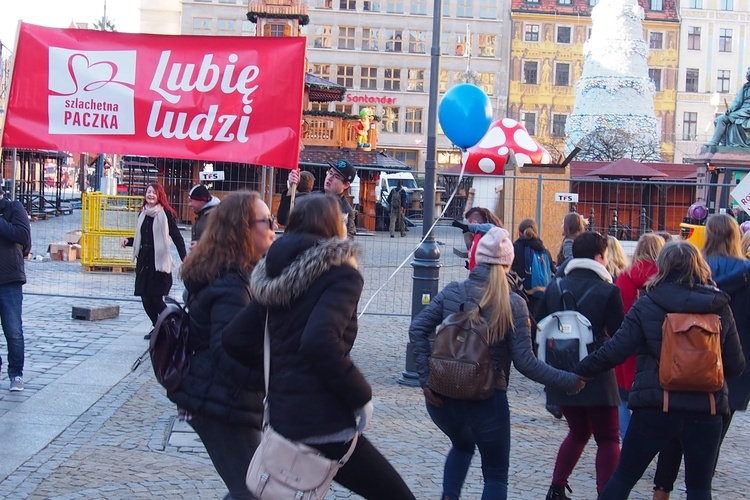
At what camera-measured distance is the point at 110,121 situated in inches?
318

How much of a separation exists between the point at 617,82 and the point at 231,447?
108 feet

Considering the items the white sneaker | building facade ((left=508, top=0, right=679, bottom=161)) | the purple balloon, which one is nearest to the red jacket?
the white sneaker

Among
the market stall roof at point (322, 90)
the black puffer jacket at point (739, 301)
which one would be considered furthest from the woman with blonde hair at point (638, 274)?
the market stall roof at point (322, 90)

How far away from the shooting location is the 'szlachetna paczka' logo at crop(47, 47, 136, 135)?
8078 mm

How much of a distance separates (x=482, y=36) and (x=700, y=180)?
44.5 metres

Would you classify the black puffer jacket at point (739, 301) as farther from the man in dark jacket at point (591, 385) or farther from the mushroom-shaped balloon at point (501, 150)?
the mushroom-shaped balloon at point (501, 150)

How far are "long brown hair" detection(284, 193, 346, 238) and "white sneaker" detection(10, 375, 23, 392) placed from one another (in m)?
4.90

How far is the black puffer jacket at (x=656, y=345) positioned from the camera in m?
4.71

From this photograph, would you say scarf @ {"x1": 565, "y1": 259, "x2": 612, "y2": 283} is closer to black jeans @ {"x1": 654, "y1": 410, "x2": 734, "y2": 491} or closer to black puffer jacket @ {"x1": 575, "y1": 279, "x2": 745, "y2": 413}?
black puffer jacket @ {"x1": 575, "y1": 279, "x2": 745, "y2": 413}

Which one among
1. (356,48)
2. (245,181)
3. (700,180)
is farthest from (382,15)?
(245,181)

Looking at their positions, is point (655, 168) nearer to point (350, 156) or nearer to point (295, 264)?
point (350, 156)

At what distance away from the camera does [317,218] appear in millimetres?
3740

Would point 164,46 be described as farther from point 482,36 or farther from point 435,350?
point 482,36

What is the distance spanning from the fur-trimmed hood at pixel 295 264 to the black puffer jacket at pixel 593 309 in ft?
6.92
